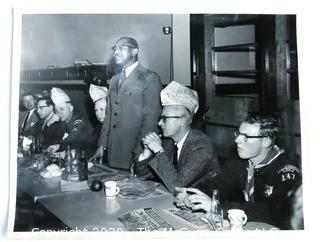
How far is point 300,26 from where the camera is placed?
43.3 inches

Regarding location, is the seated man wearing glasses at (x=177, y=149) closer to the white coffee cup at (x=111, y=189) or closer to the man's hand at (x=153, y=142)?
the man's hand at (x=153, y=142)

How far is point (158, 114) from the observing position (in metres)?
1.12

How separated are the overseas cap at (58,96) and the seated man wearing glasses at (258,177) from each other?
0.46m

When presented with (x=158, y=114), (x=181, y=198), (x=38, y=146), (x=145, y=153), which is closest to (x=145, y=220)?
(x=181, y=198)

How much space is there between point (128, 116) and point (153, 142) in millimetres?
130

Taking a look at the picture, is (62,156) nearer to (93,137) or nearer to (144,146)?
(93,137)

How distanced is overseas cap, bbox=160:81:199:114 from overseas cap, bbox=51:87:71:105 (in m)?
0.31

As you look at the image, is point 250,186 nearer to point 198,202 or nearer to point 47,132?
point 198,202

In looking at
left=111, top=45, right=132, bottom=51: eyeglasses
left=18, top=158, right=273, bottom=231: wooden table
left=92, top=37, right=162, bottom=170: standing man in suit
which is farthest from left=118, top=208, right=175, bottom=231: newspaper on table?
left=111, top=45, right=132, bottom=51: eyeglasses

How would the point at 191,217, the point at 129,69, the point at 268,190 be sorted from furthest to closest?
the point at 129,69 < the point at 268,190 < the point at 191,217

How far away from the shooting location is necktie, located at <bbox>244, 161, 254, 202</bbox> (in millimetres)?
1062

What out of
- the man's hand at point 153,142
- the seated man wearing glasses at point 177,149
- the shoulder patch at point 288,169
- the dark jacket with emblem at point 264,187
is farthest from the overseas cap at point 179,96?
the shoulder patch at point 288,169

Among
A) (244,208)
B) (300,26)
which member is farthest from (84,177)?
(300,26)
